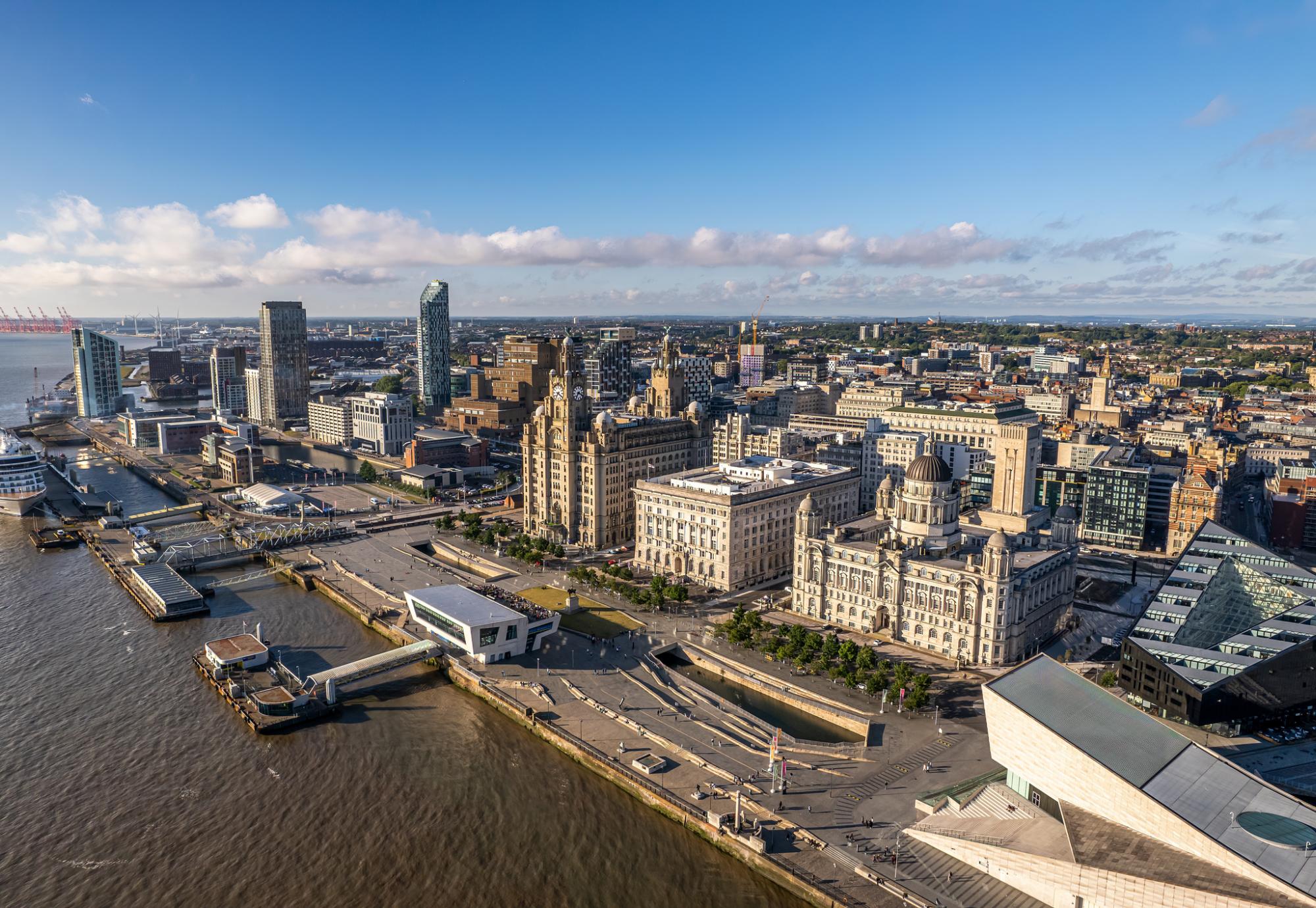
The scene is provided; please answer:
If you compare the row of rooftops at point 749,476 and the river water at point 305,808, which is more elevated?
the row of rooftops at point 749,476

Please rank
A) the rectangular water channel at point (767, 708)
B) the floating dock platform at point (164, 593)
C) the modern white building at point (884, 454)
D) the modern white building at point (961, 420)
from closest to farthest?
the rectangular water channel at point (767, 708) < the floating dock platform at point (164, 593) < the modern white building at point (884, 454) < the modern white building at point (961, 420)

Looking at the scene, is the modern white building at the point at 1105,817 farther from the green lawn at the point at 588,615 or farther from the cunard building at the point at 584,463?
the cunard building at the point at 584,463

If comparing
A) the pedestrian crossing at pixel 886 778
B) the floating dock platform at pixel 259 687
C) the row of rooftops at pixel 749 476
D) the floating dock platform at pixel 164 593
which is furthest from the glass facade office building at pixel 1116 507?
the floating dock platform at pixel 164 593

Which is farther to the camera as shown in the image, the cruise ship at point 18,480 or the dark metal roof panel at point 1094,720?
the cruise ship at point 18,480

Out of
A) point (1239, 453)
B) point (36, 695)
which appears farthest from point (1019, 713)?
point (1239, 453)

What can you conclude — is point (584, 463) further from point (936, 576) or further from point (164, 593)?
point (936, 576)

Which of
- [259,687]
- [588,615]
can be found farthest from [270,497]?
[588,615]
